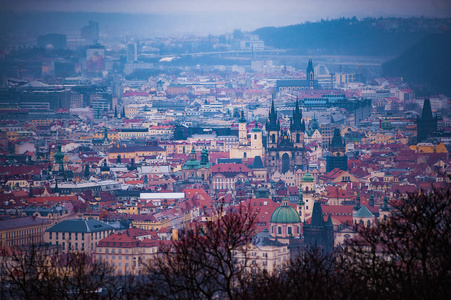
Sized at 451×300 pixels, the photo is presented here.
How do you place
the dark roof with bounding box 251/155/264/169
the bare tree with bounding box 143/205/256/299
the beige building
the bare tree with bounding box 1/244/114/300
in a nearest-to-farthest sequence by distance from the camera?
the bare tree with bounding box 143/205/256/299 → the bare tree with bounding box 1/244/114/300 → the beige building → the dark roof with bounding box 251/155/264/169

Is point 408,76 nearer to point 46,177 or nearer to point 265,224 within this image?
point 46,177

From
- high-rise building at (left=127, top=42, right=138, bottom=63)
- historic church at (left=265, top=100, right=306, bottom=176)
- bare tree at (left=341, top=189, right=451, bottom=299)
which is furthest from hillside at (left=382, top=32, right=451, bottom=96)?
bare tree at (left=341, top=189, right=451, bottom=299)

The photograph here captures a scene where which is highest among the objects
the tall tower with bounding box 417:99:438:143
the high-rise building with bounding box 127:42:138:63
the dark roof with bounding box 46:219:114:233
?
the high-rise building with bounding box 127:42:138:63

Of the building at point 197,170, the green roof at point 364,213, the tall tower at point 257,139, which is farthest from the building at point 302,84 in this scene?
the green roof at point 364,213

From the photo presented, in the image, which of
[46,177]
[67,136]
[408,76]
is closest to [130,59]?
[408,76]

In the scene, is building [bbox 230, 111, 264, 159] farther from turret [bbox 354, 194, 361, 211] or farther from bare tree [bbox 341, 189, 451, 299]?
bare tree [bbox 341, 189, 451, 299]

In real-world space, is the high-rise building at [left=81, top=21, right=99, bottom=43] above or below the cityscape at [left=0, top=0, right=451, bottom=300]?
above
